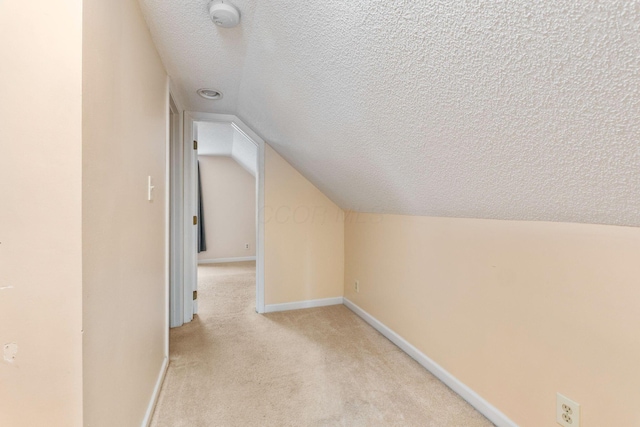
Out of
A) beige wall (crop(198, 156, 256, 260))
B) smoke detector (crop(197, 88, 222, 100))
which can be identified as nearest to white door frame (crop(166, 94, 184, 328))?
smoke detector (crop(197, 88, 222, 100))

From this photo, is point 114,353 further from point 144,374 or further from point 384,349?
point 384,349

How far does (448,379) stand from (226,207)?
4.85m

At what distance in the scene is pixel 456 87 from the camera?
94 cm

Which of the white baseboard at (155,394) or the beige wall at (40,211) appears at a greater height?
the beige wall at (40,211)

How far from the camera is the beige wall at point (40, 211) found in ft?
2.36

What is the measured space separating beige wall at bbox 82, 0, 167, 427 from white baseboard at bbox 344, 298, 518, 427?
162cm

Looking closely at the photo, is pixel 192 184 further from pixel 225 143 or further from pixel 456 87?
pixel 456 87

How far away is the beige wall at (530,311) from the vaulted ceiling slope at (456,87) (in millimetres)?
124

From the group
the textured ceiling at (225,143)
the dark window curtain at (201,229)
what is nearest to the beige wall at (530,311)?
the textured ceiling at (225,143)

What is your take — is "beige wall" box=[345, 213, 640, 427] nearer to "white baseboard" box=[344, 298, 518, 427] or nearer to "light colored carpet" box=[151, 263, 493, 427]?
"white baseboard" box=[344, 298, 518, 427]

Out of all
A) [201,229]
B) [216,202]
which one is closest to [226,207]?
[216,202]

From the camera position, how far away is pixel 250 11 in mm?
1279

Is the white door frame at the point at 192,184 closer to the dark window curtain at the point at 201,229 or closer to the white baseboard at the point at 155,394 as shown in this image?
the white baseboard at the point at 155,394

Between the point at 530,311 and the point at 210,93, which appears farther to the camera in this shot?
the point at 210,93
